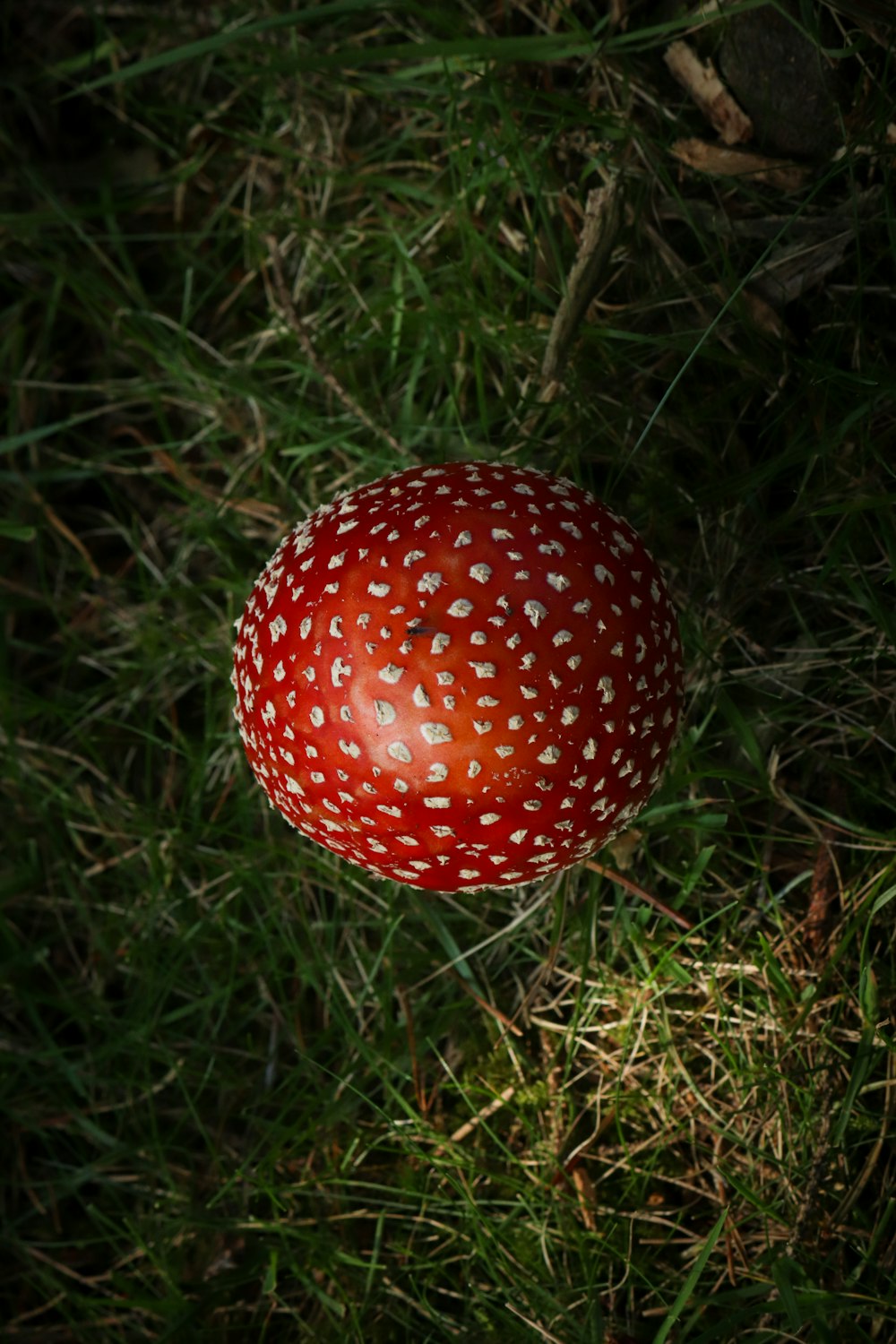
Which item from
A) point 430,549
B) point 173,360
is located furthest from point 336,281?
point 430,549

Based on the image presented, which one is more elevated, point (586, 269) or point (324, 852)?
point (586, 269)

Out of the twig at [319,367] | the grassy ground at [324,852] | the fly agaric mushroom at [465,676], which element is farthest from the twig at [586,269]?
the fly agaric mushroom at [465,676]

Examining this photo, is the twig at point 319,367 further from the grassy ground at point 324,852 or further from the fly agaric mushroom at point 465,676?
the fly agaric mushroom at point 465,676

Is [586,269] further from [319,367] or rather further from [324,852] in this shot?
[324,852]

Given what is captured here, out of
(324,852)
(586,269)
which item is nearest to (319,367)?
(586,269)

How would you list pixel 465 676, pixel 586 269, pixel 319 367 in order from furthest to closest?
pixel 319 367 → pixel 586 269 → pixel 465 676

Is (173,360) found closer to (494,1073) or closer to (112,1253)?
(494,1073)
